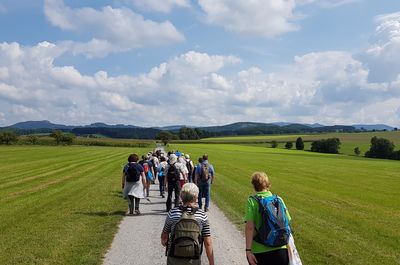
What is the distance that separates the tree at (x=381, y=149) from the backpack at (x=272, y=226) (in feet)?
355

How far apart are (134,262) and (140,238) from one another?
95.4 inches

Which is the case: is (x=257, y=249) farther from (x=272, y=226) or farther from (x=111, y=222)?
(x=111, y=222)

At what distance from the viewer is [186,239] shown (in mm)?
5867

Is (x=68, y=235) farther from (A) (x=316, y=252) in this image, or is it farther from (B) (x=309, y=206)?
(B) (x=309, y=206)

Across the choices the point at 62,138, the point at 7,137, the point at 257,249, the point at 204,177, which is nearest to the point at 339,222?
the point at 204,177

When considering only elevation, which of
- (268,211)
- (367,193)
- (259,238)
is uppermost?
(268,211)

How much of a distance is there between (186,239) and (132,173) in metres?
9.69

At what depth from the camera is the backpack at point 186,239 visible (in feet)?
19.2

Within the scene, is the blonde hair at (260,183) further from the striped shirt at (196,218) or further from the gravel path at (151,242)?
the gravel path at (151,242)

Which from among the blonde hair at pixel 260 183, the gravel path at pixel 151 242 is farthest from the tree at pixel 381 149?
the blonde hair at pixel 260 183

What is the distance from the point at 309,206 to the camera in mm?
20141

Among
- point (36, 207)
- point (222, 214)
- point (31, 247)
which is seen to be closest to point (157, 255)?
point (31, 247)

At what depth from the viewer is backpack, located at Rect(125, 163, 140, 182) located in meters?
15.3

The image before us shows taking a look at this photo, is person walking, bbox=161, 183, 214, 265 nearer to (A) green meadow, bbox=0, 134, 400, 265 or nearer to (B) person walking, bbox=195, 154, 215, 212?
(A) green meadow, bbox=0, 134, 400, 265
